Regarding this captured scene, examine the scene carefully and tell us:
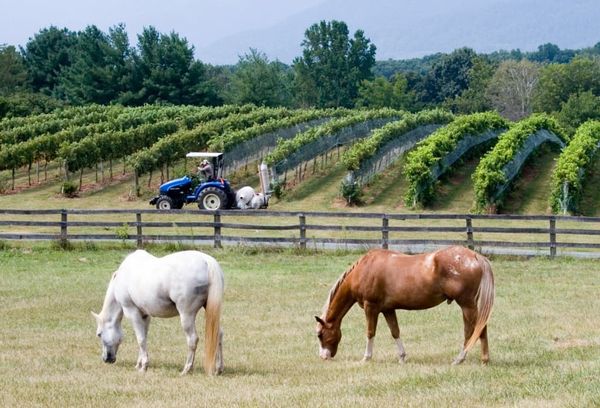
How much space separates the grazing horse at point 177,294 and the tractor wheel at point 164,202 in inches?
932

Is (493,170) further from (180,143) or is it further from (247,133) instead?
(180,143)

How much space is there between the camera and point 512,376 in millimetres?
10336

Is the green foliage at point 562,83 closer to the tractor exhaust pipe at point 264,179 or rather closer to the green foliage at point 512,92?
the green foliage at point 512,92

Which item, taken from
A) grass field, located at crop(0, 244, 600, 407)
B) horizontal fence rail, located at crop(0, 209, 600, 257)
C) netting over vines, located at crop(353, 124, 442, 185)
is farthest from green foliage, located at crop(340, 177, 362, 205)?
grass field, located at crop(0, 244, 600, 407)

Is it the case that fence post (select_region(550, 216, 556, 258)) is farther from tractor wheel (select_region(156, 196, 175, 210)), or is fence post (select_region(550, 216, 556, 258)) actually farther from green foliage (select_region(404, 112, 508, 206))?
tractor wheel (select_region(156, 196, 175, 210))

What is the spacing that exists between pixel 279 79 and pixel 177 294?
327 feet

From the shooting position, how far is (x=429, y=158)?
Result: 39.9 metres

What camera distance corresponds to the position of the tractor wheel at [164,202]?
117ft

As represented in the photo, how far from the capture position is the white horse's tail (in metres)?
11.2

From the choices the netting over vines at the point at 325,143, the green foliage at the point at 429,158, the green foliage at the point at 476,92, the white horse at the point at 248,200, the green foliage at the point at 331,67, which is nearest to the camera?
the white horse at the point at 248,200

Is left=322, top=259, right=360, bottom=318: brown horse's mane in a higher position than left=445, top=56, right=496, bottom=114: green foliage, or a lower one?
lower

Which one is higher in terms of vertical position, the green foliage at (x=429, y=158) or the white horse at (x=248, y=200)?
the green foliage at (x=429, y=158)

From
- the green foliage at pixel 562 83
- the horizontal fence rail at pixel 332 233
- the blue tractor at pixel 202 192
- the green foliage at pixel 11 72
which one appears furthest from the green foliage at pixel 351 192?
the green foliage at pixel 562 83

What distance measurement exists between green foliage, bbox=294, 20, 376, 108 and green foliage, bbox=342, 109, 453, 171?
55950 mm
